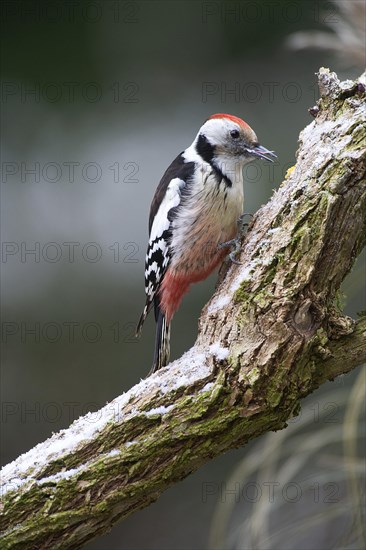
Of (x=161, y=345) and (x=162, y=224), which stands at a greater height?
(x=162, y=224)

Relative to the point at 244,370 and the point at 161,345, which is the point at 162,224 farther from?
the point at 244,370

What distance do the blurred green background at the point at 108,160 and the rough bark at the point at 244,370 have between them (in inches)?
103

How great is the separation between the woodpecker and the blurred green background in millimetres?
1840

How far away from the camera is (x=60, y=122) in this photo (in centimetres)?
506

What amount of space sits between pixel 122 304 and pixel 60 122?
134 centimetres

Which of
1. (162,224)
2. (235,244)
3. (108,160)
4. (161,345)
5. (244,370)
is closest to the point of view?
(244,370)

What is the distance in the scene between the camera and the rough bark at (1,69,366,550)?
185 cm

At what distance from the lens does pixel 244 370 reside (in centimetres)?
188

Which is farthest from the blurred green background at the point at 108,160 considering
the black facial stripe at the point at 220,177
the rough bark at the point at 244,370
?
the rough bark at the point at 244,370

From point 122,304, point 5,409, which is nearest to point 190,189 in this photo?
point 122,304

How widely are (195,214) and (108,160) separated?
241cm

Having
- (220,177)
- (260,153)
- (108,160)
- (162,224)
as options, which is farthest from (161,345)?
(108,160)

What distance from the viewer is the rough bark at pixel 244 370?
73.0 inches

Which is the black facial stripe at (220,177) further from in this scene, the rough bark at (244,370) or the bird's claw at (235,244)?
the rough bark at (244,370)
